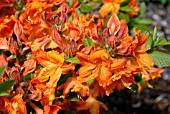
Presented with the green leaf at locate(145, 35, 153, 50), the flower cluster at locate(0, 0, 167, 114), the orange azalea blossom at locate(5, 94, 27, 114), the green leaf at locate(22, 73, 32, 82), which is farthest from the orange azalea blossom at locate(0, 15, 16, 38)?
the green leaf at locate(145, 35, 153, 50)

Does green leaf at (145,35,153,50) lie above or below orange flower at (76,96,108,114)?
above

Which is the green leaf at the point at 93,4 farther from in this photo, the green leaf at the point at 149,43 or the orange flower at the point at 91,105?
the green leaf at the point at 149,43

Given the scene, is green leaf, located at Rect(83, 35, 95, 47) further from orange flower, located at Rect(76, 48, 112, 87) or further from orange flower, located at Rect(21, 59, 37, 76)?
orange flower, located at Rect(21, 59, 37, 76)

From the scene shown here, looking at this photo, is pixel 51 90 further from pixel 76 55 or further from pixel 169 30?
pixel 169 30

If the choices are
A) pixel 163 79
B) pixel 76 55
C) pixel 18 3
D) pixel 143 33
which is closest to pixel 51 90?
pixel 76 55

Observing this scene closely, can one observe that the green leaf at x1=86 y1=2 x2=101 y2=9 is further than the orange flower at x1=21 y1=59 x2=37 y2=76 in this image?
Yes

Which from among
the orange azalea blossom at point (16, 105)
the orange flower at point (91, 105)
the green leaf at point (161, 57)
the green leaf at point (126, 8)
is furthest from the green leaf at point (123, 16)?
the orange azalea blossom at point (16, 105)

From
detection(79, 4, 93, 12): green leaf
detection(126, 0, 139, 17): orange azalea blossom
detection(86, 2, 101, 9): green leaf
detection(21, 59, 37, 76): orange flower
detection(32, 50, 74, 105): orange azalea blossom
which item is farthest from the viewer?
detection(126, 0, 139, 17): orange azalea blossom
